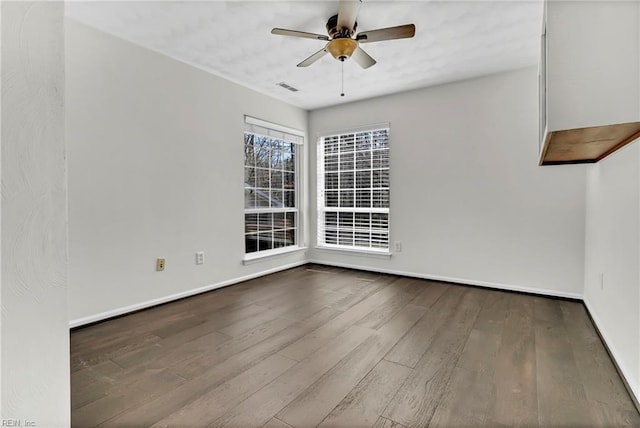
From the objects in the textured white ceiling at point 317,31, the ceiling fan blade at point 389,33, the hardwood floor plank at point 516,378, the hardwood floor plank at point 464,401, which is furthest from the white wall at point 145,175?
the hardwood floor plank at point 516,378

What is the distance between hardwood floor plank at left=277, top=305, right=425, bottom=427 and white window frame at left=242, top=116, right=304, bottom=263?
7.25ft

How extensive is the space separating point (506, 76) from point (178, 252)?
4.04 meters

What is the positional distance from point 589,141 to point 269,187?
3.54 meters

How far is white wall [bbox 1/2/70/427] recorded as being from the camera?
0.80 meters

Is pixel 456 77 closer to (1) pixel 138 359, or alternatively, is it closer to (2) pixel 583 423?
(2) pixel 583 423

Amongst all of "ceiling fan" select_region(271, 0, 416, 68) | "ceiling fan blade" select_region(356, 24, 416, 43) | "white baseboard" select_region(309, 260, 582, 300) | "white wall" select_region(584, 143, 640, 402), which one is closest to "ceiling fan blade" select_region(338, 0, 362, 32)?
"ceiling fan" select_region(271, 0, 416, 68)

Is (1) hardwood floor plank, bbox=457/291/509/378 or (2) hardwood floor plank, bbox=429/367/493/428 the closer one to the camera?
(2) hardwood floor plank, bbox=429/367/493/428

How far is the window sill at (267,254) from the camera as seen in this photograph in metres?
4.14

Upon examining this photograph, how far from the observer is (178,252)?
3357 mm

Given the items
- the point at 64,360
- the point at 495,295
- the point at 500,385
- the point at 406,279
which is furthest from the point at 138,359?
the point at 495,295

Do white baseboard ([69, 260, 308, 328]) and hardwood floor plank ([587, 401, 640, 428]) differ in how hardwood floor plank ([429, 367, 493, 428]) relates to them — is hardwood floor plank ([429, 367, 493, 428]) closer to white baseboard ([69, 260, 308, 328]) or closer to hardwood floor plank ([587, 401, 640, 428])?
hardwood floor plank ([587, 401, 640, 428])

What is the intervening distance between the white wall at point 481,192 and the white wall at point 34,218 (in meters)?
3.85

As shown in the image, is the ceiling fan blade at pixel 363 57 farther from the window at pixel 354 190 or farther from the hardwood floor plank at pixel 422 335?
the hardwood floor plank at pixel 422 335

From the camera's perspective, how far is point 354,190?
4828mm
